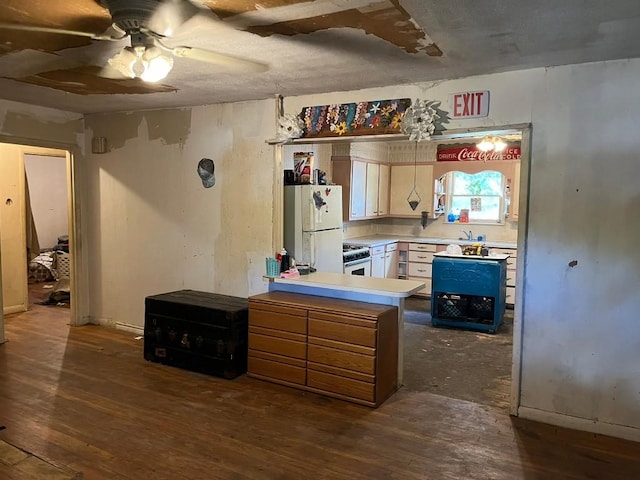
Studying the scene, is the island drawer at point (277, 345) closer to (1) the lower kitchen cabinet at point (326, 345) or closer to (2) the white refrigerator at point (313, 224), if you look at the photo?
(1) the lower kitchen cabinet at point (326, 345)

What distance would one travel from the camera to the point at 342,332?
350 cm

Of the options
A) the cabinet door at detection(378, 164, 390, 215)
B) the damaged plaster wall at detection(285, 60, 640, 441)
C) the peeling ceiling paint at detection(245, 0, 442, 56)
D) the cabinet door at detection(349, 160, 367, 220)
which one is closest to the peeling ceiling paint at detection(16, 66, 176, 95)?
the peeling ceiling paint at detection(245, 0, 442, 56)

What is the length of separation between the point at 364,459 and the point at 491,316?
318cm

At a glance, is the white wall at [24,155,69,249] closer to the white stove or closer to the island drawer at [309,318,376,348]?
the white stove

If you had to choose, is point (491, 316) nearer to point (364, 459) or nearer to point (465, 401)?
point (465, 401)

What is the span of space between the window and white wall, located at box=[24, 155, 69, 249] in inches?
263

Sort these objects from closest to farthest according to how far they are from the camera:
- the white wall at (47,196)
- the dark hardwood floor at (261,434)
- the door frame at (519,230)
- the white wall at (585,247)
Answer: the dark hardwood floor at (261,434) → the white wall at (585,247) → the door frame at (519,230) → the white wall at (47,196)

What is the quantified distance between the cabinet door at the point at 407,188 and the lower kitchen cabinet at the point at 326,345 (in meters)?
4.05

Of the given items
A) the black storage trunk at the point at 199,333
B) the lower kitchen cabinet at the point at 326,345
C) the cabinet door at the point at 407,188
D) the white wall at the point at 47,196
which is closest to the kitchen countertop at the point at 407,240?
the cabinet door at the point at 407,188

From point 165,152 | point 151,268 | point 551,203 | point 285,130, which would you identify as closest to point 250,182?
point 285,130

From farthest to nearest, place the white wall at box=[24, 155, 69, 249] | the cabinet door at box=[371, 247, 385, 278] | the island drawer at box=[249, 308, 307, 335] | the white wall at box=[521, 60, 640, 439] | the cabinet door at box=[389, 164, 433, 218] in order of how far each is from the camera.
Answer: the white wall at box=[24, 155, 69, 249], the cabinet door at box=[389, 164, 433, 218], the cabinet door at box=[371, 247, 385, 278], the island drawer at box=[249, 308, 307, 335], the white wall at box=[521, 60, 640, 439]

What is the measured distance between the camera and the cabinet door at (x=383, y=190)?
748 cm

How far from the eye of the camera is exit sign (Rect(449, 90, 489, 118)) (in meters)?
3.36

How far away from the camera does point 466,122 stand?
3.44m
